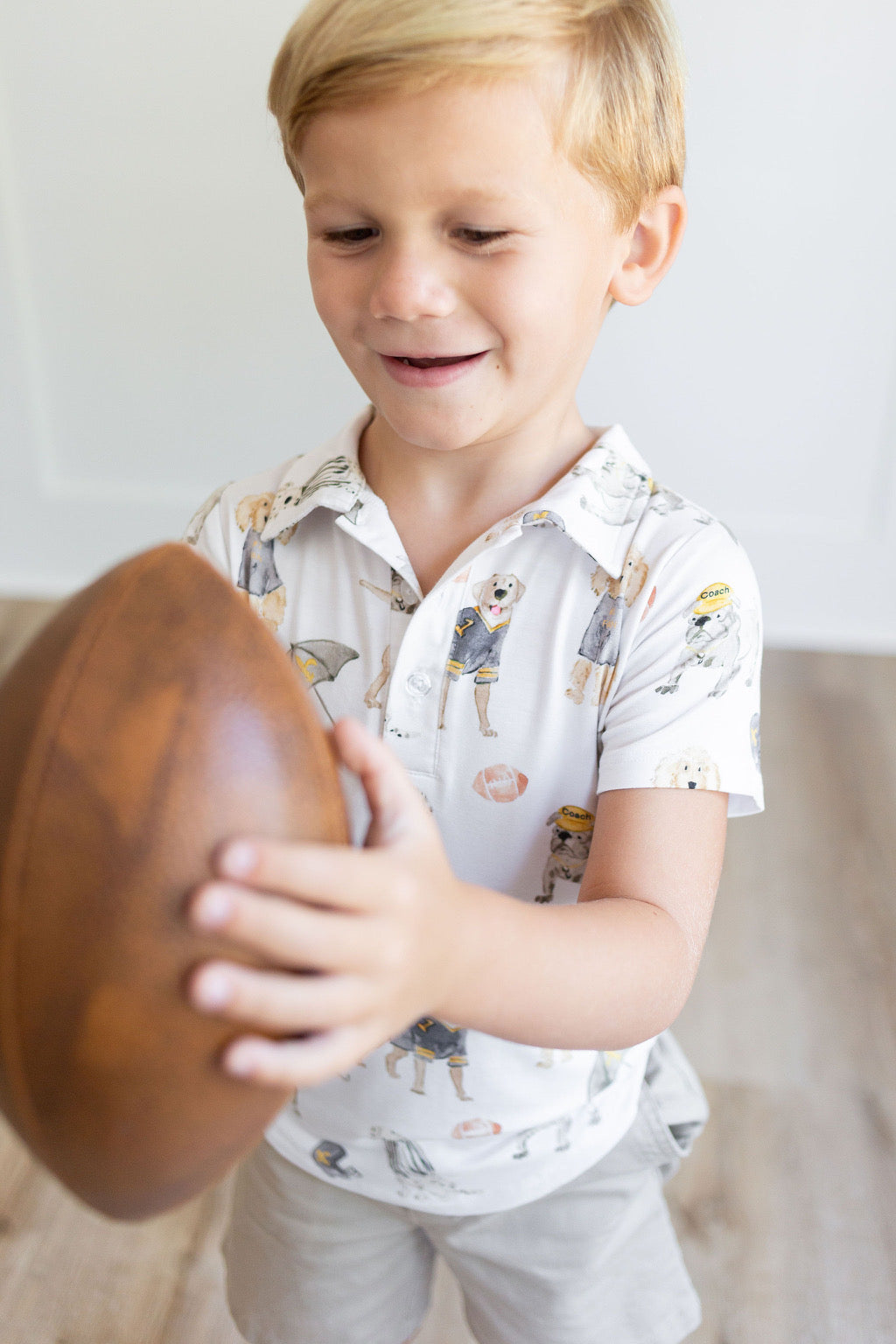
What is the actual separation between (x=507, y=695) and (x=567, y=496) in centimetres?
15

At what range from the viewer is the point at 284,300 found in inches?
86.7

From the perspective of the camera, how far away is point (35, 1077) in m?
0.47

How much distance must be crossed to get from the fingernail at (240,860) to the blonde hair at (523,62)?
454mm

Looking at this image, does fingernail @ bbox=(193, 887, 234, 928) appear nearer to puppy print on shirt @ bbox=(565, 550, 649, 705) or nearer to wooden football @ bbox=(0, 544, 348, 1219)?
wooden football @ bbox=(0, 544, 348, 1219)

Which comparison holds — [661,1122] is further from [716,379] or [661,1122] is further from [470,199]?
[716,379]

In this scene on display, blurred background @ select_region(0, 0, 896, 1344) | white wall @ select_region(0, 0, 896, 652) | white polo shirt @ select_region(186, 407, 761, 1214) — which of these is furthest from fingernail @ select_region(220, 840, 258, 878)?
white wall @ select_region(0, 0, 896, 652)

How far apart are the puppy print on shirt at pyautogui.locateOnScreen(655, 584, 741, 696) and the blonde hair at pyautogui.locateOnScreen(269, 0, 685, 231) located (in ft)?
0.90

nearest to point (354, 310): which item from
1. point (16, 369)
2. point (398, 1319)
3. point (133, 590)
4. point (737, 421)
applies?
point (133, 590)

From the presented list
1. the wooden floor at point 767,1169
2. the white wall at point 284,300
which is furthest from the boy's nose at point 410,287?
the white wall at point 284,300

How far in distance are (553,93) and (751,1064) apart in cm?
122

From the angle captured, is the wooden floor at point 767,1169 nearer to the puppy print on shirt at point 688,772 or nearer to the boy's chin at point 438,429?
the puppy print on shirt at point 688,772

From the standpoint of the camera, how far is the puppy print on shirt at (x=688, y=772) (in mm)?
724

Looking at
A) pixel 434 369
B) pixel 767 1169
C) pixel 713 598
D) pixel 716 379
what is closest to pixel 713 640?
pixel 713 598

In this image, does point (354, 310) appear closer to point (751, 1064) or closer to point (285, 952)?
point (285, 952)
